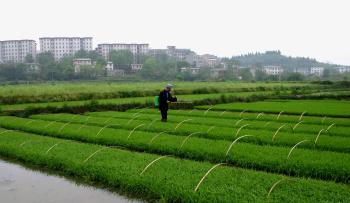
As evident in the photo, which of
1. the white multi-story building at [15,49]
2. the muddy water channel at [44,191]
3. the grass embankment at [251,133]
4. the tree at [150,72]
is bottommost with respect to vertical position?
the muddy water channel at [44,191]

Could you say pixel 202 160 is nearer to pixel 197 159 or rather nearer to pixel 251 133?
pixel 197 159

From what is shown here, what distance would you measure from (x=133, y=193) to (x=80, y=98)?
3195 cm

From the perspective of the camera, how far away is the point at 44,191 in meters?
11.2

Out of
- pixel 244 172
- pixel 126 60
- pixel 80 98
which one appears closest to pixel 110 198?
pixel 244 172

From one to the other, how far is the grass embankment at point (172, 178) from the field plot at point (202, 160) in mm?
21

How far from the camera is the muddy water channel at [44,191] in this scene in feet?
34.0

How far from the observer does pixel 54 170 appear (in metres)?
13.4

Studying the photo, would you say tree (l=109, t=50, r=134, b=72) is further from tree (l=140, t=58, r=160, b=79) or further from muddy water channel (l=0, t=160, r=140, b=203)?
muddy water channel (l=0, t=160, r=140, b=203)

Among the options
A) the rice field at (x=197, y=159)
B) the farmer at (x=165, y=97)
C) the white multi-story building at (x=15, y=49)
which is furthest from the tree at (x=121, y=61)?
the rice field at (x=197, y=159)

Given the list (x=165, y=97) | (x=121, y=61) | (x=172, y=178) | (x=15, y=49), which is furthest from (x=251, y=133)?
(x=15, y=49)

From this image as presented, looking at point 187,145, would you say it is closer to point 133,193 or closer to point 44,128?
point 133,193

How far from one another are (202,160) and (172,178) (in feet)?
10.2

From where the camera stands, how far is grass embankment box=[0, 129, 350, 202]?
30.0ft

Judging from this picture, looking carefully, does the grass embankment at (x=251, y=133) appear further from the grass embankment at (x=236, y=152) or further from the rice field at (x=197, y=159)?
the grass embankment at (x=236, y=152)
